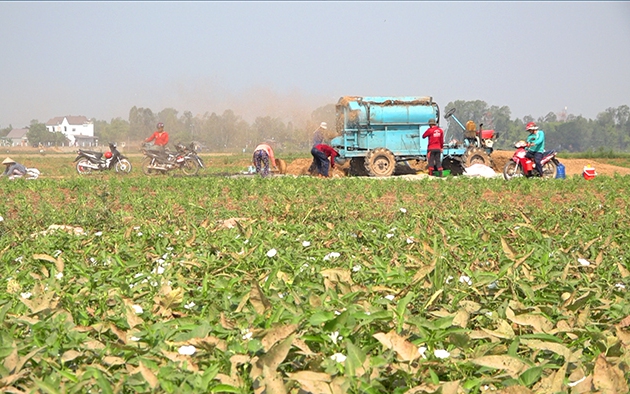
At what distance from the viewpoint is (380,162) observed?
2034 centimetres

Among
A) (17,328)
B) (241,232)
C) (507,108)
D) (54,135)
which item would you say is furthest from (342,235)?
(507,108)

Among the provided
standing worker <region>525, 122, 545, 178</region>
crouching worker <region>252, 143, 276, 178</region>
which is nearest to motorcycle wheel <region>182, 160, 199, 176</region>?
crouching worker <region>252, 143, 276, 178</region>

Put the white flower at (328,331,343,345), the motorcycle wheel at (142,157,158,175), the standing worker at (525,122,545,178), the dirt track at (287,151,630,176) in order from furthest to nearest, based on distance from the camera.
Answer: the dirt track at (287,151,630,176), the motorcycle wheel at (142,157,158,175), the standing worker at (525,122,545,178), the white flower at (328,331,343,345)

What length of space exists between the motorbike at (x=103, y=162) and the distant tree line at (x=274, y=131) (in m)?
27.1

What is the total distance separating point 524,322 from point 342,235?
8.45 ft

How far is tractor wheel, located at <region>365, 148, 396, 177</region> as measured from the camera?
20.1 m

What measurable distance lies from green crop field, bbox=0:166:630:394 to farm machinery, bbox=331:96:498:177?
1500cm

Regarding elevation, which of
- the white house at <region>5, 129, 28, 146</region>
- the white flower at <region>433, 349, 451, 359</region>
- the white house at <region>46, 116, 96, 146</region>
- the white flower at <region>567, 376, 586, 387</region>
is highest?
the white house at <region>46, 116, 96, 146</region>

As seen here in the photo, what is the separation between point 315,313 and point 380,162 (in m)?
17.9

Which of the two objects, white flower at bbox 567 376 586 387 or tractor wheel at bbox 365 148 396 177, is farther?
tractor wheel at bbox 365 148 396 177

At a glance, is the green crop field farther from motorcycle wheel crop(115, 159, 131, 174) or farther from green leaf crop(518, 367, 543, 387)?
motorcycle wheel crop(115, 159, 131, 174)

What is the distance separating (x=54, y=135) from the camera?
423 feet

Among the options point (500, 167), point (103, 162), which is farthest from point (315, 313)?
point (500, 167)

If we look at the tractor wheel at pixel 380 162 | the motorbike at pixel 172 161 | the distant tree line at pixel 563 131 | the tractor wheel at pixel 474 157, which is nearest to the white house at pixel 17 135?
the distant tree line at pixel 563 131
